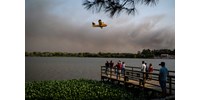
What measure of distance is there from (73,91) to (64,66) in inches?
16.2

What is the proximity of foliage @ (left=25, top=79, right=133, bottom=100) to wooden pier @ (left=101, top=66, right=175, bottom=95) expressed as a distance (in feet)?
0.85

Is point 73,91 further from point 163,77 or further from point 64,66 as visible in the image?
point 163,77

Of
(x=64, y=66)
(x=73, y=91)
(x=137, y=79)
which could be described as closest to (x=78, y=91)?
(x=73, y=91)

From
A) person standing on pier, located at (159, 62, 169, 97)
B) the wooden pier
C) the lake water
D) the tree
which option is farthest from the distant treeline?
the tree

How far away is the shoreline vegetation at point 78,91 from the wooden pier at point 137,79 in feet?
0.48

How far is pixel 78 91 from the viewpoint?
13.2 feet

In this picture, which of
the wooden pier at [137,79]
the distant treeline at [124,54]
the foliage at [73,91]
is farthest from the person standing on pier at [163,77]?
the foliage at [73,91]

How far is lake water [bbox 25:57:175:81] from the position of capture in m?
3.40

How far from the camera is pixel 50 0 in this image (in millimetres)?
3623

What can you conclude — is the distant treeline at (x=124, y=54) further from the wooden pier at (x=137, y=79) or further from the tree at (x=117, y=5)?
the tree at (x=117, y=5)

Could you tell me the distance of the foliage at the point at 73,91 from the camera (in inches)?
140
